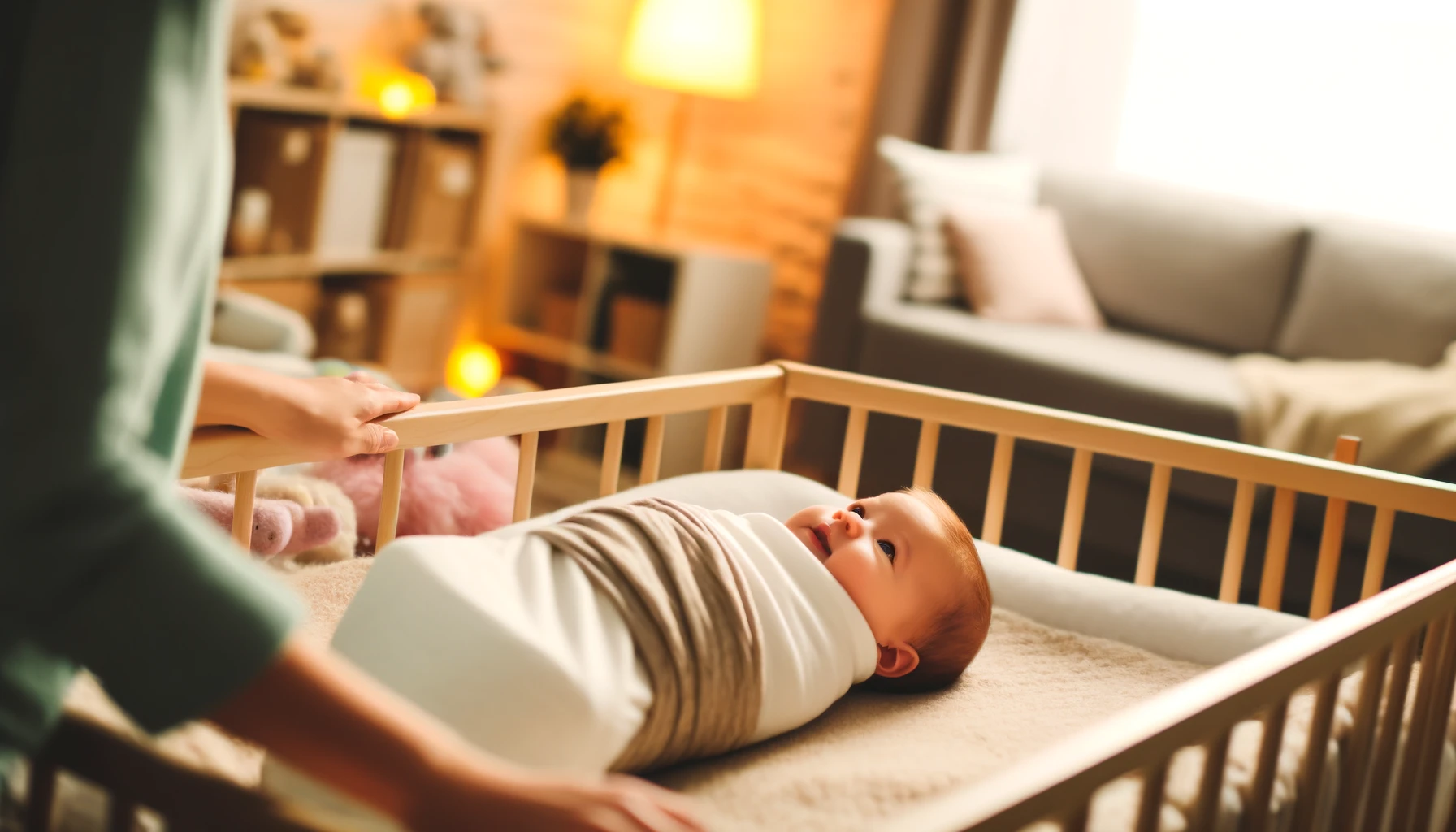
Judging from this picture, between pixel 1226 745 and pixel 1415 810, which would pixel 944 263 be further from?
pixel 1226 745

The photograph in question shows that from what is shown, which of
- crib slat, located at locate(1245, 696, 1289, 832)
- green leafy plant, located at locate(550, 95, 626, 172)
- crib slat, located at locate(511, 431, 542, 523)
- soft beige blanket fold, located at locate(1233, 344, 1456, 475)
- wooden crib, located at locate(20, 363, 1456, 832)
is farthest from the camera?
green leafy plant, located at locate(550, 95, 626, 172)

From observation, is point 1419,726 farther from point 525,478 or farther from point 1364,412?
point 1364,412

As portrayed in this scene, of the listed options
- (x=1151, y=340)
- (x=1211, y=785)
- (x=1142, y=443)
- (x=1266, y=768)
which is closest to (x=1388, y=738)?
(x=1266, y=768)

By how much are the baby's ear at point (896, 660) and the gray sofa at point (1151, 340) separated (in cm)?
141

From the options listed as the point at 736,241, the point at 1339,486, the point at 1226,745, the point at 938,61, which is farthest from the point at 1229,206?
the point at 1226,745

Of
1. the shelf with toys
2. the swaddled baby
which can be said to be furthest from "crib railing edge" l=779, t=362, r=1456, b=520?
the shelf with toys

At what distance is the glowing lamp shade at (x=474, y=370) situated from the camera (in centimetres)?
350

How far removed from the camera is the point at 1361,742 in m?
1.01

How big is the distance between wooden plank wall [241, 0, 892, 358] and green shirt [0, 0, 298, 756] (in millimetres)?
3141

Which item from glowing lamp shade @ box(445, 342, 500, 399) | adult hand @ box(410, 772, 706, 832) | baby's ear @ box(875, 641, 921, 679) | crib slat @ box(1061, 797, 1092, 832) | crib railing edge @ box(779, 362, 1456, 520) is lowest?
glowing lamp shade @ box(445, 342, 500, 399)

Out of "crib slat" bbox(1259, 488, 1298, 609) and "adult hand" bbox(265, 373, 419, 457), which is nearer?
"adult hand" bbox(265, 373, 419, 457)

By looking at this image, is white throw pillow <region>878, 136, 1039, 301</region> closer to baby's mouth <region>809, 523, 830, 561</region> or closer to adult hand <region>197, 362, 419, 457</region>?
baby's mouth <region>809, 523, 830, 561</region>

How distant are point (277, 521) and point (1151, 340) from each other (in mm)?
2328

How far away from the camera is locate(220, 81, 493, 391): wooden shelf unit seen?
2854 mm
